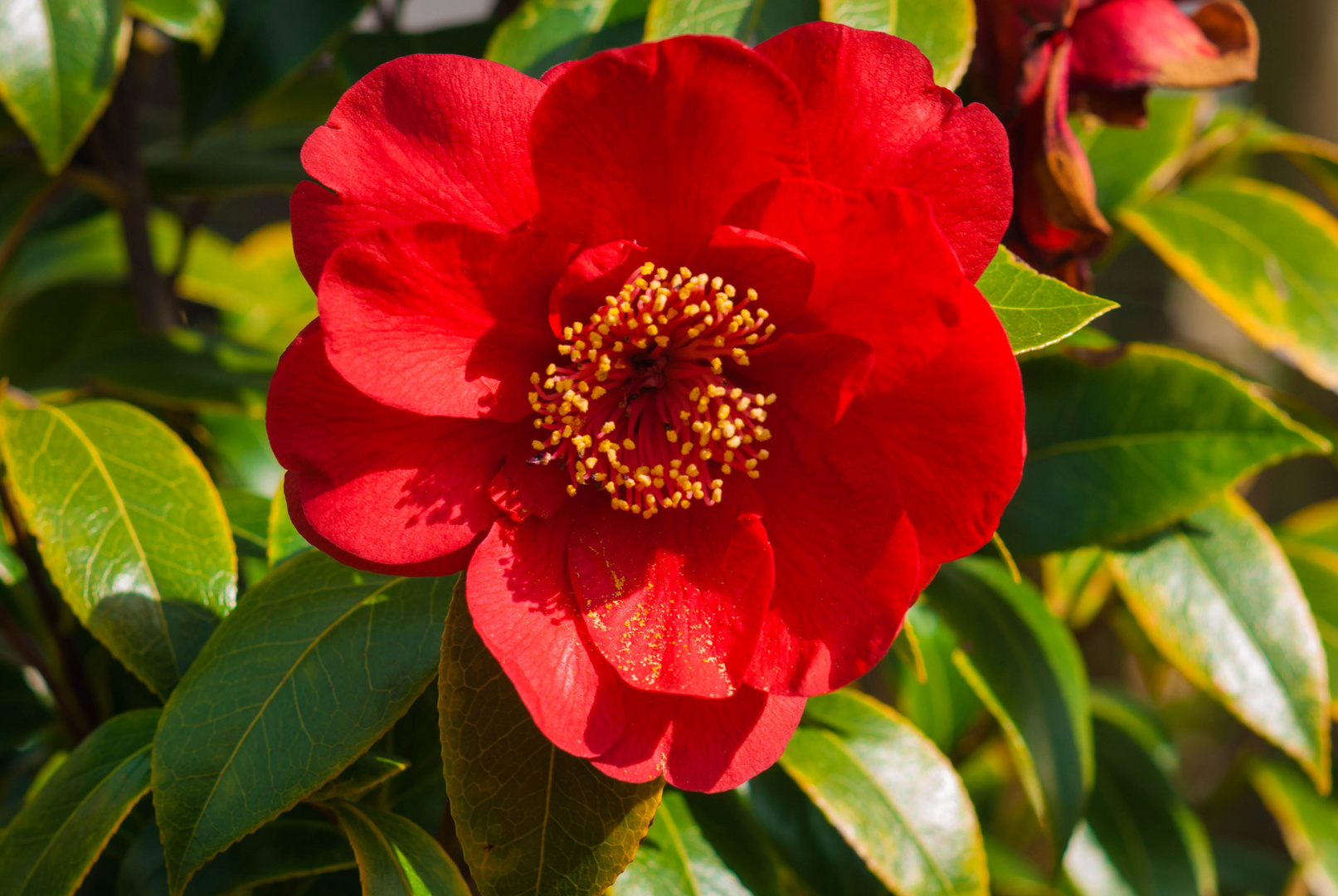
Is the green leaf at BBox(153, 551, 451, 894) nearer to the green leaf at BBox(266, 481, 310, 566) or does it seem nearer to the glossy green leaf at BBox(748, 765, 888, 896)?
the green leaf at BBox(266, 481, 310, 566)

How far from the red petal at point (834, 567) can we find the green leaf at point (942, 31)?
0.28 m

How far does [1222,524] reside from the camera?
979mm

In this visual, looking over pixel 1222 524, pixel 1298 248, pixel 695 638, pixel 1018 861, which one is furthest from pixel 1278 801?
pixel 695 638

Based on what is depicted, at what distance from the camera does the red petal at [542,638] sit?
1.67 feet

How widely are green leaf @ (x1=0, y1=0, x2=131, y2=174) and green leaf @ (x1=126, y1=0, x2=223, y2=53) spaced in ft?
0.14

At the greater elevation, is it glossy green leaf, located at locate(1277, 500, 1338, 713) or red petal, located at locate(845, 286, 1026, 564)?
→ red petal, located at locate(845, 286, 1026, 564)

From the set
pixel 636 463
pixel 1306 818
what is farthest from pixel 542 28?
pixel 1306 818

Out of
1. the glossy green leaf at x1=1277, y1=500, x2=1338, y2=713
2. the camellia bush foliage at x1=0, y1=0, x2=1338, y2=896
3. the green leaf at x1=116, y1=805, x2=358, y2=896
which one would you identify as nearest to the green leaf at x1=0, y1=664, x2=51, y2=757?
the camellia bush foliage at x1=0, y1=0, x2=1338, y2=896

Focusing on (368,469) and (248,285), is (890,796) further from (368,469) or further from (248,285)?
(248,285)

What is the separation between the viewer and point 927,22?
0.68 metres

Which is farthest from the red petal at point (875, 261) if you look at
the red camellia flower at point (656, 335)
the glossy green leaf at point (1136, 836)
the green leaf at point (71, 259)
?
the green leaf at point (71, 259)

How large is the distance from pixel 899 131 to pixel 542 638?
33cm

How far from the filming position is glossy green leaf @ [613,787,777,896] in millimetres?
712

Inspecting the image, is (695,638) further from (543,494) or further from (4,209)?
(4,209)
